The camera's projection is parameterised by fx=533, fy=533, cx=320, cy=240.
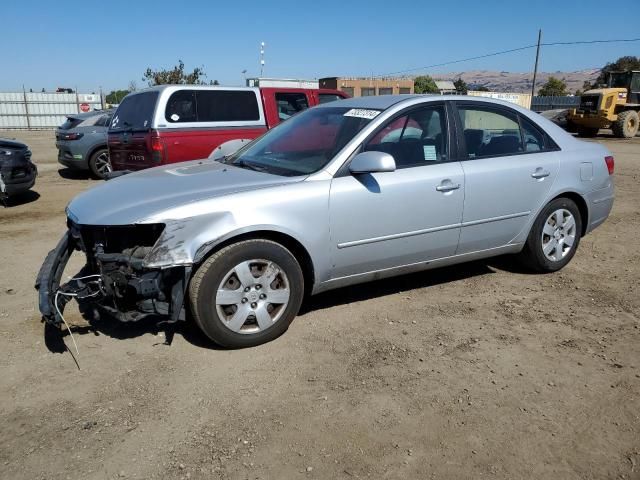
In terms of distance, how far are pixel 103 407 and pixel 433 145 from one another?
2.99 meters

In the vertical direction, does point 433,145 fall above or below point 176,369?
above

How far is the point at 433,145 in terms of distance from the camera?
426 centimetres

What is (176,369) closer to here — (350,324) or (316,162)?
(350,324)

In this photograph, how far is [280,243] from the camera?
3.66m

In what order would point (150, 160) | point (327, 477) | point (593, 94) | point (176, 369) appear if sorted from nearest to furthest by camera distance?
point (327, 477), point (176, 369), point (150, 160), point (593, 94)

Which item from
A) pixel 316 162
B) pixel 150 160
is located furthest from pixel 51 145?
pixel 316 162

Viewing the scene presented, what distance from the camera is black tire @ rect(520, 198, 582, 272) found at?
4789 millimetres

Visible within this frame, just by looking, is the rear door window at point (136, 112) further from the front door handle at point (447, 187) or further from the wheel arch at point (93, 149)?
the front door handle at point (447, 187)

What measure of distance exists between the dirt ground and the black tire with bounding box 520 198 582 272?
0.94 ft

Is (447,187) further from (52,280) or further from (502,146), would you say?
(52,280)

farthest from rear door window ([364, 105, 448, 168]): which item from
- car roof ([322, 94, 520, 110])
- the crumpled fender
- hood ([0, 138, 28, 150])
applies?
hood ([0, 138, 28, 150])

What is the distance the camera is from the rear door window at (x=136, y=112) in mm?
Answer: 7504

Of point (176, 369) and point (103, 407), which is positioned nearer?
point (103, 407)

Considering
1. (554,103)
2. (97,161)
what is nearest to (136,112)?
(97,161)
